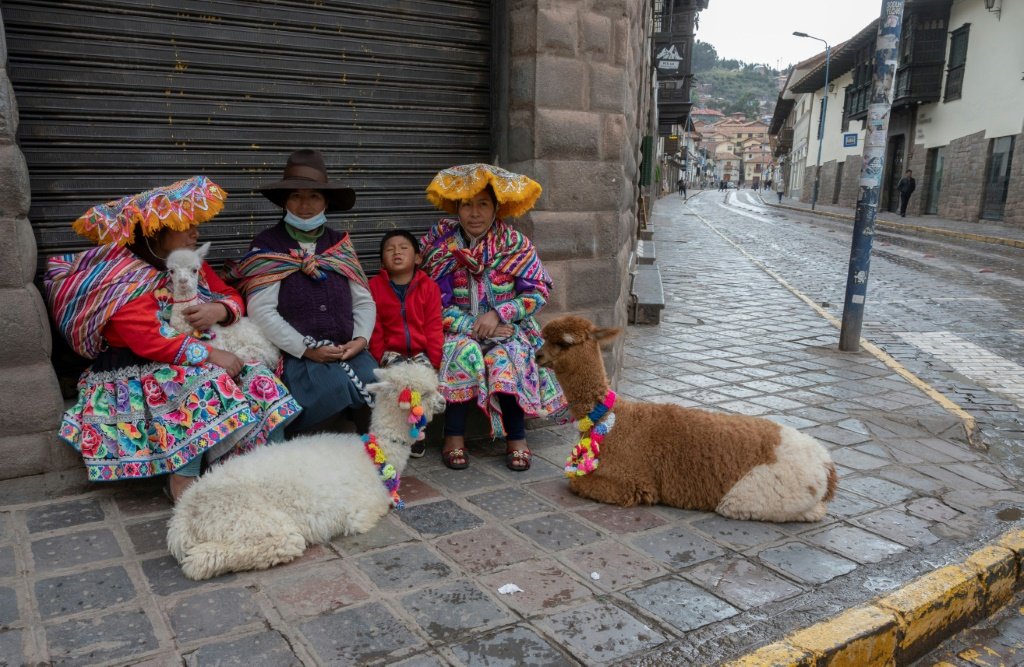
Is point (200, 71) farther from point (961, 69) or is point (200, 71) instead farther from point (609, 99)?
point (961, 69)

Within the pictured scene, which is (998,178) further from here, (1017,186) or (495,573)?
(495,573)

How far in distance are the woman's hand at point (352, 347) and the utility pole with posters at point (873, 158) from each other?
5.33 m

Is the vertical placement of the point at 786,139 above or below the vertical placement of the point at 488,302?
above

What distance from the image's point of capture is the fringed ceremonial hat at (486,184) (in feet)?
13.6

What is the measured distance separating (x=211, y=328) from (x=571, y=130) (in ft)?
8.46

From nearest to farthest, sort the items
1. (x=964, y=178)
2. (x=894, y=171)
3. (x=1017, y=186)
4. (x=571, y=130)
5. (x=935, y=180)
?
(x=571, y=130), (x=1017, y=186), (x=964, y=178), (x=935, y=180), (x=894, y=171)

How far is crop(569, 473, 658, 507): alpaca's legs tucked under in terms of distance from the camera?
3.67 metres

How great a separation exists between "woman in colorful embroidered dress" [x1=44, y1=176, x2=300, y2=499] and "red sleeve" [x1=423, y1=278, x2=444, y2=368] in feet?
3.62

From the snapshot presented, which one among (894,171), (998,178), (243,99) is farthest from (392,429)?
(894,171)

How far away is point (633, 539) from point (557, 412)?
147 cm

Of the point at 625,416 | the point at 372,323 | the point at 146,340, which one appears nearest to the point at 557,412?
the point at 625,416

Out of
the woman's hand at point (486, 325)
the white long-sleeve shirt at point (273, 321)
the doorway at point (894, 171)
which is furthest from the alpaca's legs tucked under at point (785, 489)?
the doorway at point (894, 171)

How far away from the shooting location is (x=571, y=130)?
15.4ft

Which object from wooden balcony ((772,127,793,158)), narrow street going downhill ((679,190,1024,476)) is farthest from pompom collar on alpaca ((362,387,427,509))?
wooden balcony ((772,127,793,158))
